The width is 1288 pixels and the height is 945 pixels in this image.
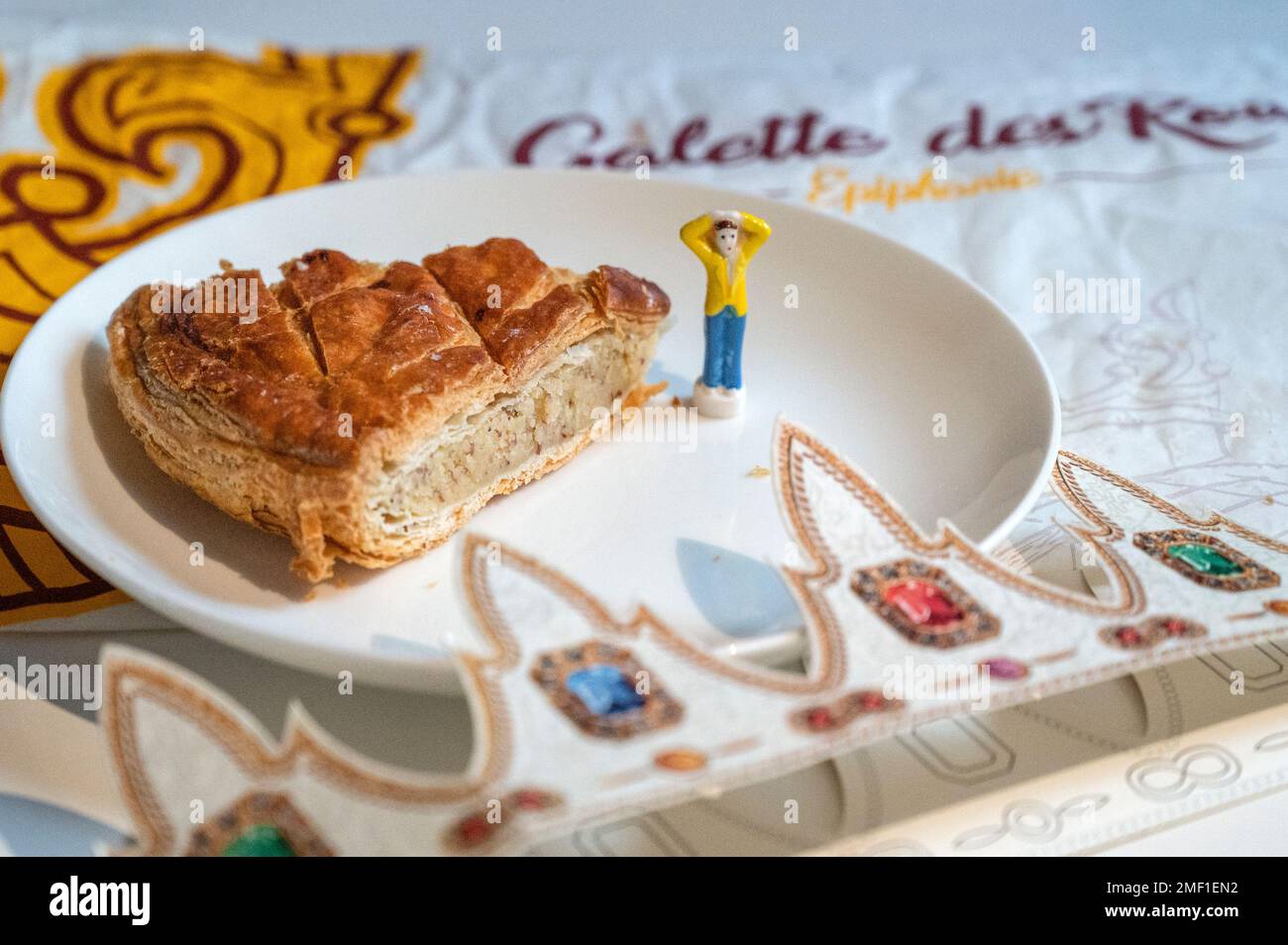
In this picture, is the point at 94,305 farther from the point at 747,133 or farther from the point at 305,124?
the point at 747,133

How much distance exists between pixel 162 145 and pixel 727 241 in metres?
2.33

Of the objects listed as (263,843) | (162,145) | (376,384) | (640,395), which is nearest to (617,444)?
(640,395)

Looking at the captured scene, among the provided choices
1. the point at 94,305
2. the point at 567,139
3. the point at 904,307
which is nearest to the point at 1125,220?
the point at 904,307

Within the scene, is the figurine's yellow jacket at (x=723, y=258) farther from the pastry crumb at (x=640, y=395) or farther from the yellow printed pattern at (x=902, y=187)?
the yellow printed pattern at (x=902, y=187)

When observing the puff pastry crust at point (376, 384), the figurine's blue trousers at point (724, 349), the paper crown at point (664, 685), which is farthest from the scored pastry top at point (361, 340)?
the paper crown at point (664, 685)

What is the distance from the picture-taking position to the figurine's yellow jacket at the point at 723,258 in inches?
115

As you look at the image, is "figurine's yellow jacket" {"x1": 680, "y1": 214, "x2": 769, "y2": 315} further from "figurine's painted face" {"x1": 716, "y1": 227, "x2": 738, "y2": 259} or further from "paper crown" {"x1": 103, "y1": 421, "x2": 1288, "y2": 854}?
"paper crown" {"x1": 103, "y1": 421, "x2": 1288, "y2": 854}

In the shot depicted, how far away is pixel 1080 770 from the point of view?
6.88 feet

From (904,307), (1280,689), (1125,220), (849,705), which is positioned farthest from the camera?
(1125,220)

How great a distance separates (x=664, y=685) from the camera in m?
1.76

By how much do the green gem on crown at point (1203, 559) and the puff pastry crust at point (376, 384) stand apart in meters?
1.36

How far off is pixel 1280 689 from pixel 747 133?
9.52 feet

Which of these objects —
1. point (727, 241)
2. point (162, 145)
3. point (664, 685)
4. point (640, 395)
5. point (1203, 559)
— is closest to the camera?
point (664, 685)

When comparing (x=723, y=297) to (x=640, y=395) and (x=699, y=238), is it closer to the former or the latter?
(x=699, y=238)
